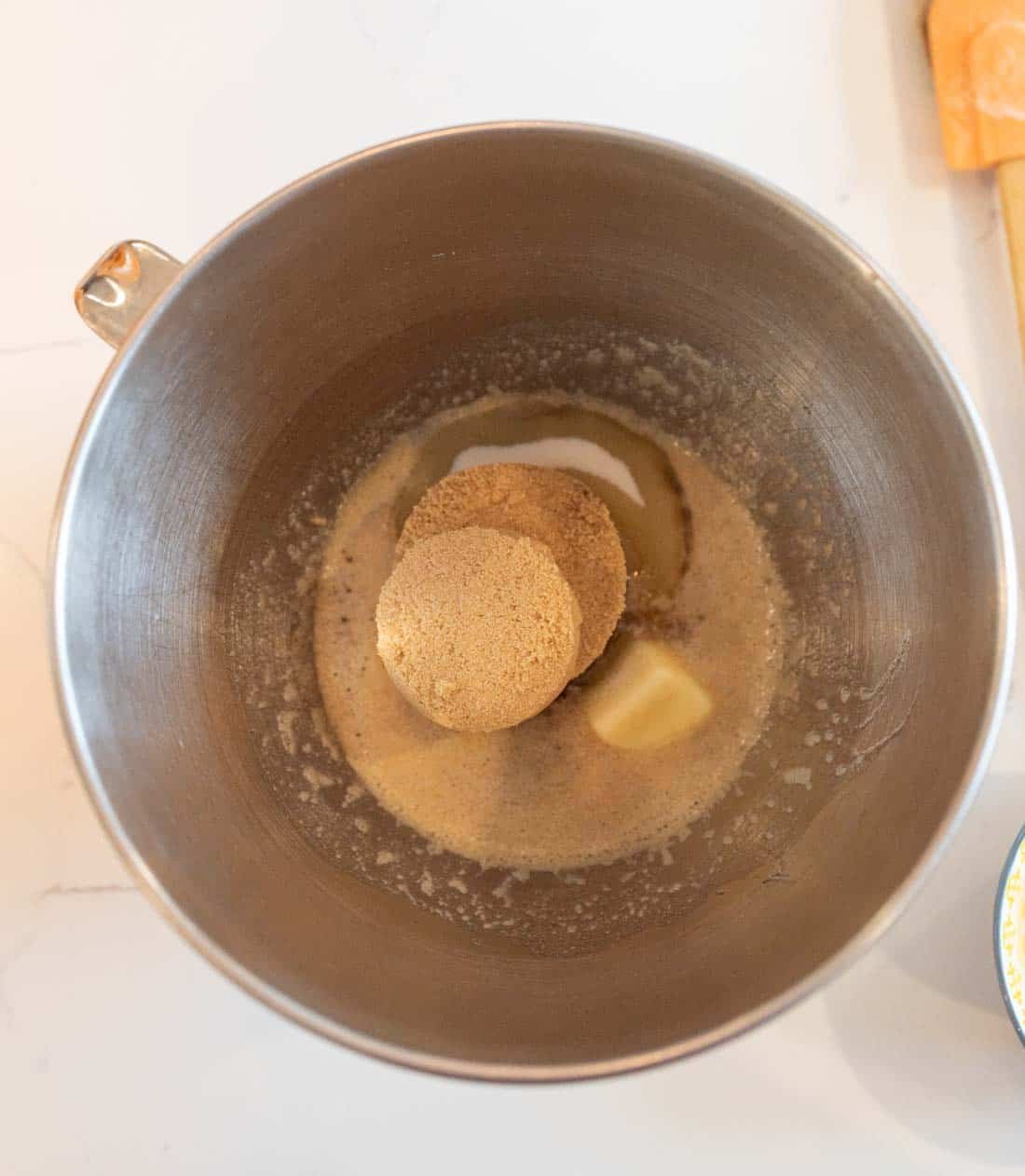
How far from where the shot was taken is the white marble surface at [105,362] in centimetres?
81

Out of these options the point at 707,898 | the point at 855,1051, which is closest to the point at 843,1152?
the point at 855,1051

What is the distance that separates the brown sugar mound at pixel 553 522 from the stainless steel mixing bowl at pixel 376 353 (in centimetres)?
15

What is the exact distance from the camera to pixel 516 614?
80cm

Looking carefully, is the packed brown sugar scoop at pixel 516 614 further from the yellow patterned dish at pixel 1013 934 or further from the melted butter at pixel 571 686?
the yellow patterned dish at pixel 1013 934

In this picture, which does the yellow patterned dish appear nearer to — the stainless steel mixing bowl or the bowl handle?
the stainless steel mixing bowl

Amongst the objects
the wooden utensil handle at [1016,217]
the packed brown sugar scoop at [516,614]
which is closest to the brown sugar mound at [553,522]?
the packed brown sugar scoop at [516,614]

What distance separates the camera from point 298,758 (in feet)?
2.55

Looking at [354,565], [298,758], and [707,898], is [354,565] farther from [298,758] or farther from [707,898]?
[707,898]

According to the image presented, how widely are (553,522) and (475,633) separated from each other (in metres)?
0.13

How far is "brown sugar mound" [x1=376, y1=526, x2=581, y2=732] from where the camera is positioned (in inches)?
31.0

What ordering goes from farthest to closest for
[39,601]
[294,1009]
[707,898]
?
[39,601]
[707,898]
[294,1009]

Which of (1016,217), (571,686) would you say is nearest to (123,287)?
(571,686)

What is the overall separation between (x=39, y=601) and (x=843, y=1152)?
840 mm

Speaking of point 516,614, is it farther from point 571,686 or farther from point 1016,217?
point 1016,217
